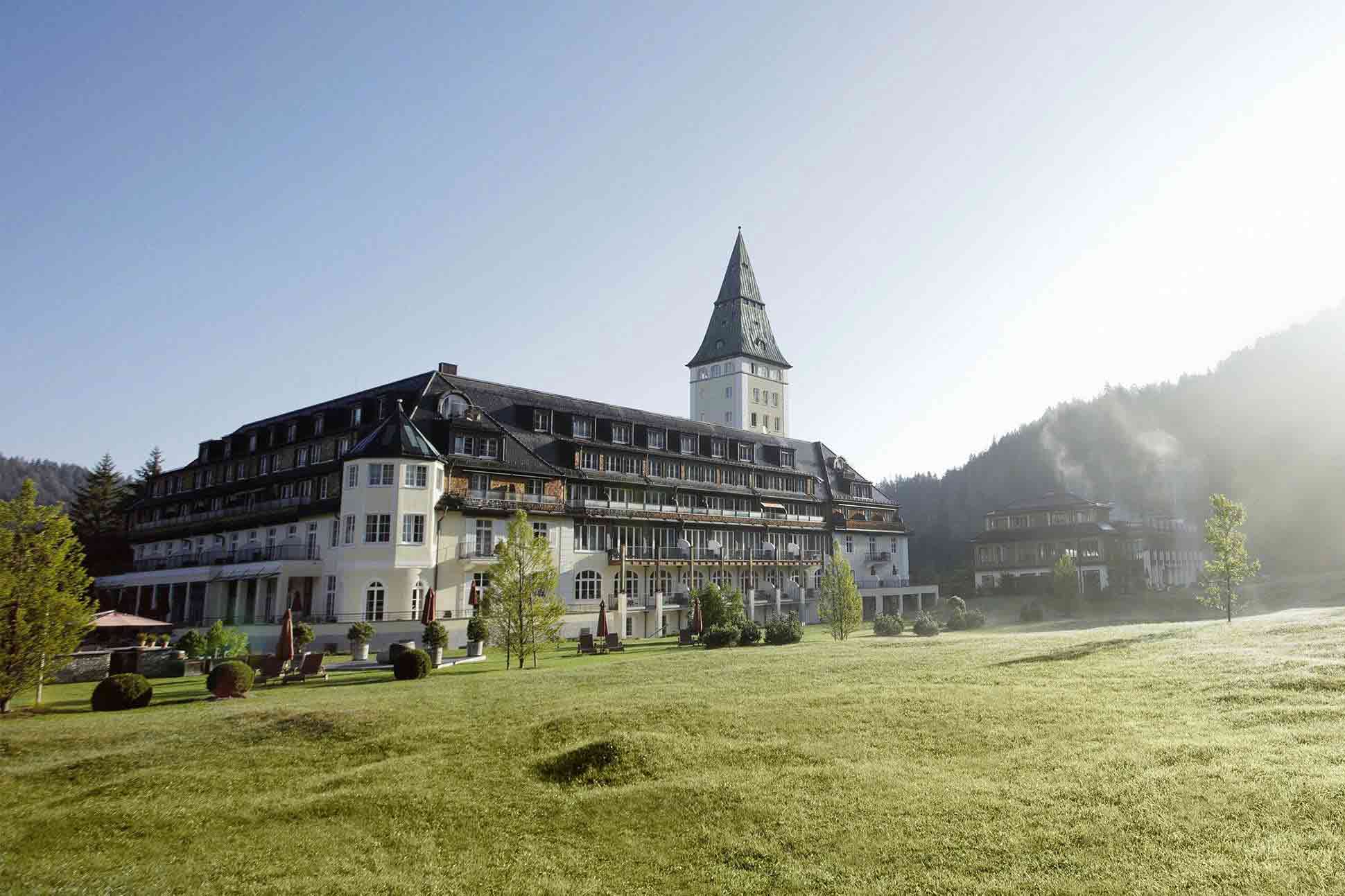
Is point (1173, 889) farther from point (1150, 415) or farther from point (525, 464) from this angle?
point (1150, 415)

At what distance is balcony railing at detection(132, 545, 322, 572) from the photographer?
163 ft

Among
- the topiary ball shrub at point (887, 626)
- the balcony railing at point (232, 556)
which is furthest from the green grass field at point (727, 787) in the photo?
the balcony railing at point (232, 556)

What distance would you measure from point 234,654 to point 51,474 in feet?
536

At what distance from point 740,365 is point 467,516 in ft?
174

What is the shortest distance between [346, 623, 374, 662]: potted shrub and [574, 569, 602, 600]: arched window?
52.0ft

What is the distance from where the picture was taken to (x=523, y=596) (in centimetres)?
3319

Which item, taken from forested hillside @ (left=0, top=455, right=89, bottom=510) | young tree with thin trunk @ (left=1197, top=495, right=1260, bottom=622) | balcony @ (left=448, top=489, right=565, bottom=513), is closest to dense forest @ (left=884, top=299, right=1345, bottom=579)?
balcony @ (left=448, top=489, right=565, bottom=513)

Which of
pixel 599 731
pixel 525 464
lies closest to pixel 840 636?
pixel 525 464

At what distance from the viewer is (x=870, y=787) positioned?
48.0 ft


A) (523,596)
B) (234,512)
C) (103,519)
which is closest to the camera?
(523,596)

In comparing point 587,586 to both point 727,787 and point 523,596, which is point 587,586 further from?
point 727,787

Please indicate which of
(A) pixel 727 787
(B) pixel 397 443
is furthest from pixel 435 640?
(A) pixel 727 787

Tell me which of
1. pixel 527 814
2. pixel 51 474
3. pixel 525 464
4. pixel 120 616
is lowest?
pixel 527 814

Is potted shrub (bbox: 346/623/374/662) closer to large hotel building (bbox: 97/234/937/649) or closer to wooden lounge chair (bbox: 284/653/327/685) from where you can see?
large hotel building (bbox: 97/234/937/649)
